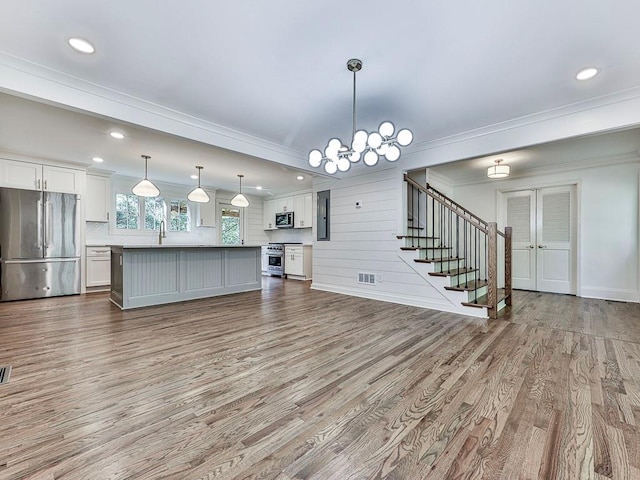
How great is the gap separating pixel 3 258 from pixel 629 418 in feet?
26.0

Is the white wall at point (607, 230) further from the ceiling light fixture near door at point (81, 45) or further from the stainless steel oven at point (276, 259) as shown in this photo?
the ceiling light fixture near door at point (81, 45)

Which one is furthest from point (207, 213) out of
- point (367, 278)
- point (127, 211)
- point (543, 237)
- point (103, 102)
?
point (543, 237)

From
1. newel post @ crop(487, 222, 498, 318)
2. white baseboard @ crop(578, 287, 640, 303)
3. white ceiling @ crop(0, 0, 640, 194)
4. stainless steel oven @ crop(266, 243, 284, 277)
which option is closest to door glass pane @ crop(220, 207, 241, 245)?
stainless steel oven @ crop(266, 243, 284, 277)

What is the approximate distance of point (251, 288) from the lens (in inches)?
237

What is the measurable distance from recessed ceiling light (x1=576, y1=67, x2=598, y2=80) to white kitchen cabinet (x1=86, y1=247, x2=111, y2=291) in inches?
310

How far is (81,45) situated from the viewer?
7.52ft

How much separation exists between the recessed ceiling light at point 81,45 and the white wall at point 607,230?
24.0 ft

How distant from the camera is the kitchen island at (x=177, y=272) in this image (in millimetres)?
4387

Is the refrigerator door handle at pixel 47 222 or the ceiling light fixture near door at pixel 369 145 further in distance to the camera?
the refrigerator door handle at pixel 47 222

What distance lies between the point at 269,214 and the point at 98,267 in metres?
4.78

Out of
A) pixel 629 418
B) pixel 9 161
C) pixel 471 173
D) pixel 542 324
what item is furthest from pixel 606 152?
pixel 9 161

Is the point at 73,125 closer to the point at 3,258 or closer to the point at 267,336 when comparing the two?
the point at 3,258

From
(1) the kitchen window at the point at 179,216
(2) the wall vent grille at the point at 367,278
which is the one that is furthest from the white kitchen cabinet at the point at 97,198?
(2) the wall vent grille at the point at 367,278

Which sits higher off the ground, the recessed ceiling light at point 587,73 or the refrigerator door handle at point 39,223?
the recessed ceiling light at point 587,73
